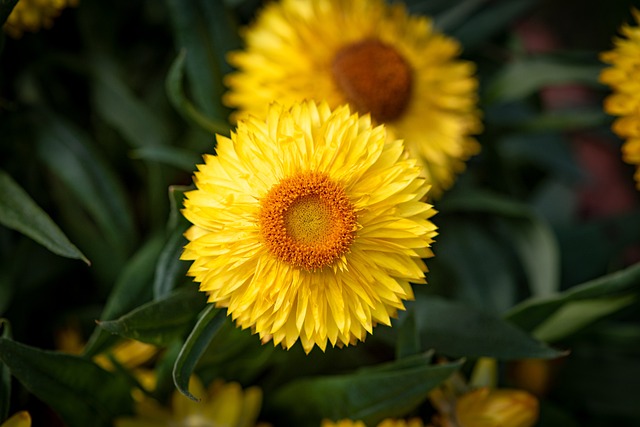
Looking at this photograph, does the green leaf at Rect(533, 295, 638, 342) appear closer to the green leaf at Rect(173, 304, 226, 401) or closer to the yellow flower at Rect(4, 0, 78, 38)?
the green leaf at Rect(173, 304, 226, 401)

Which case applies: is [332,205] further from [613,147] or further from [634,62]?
[613,147]

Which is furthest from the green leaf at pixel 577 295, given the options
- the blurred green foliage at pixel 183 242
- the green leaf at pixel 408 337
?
the green leaf at pixel 408 337

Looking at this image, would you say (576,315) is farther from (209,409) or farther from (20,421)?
(20,421)

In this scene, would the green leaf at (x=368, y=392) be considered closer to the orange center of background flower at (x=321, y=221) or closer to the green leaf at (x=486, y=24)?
the orange center of background flower at (x=321, y=221)

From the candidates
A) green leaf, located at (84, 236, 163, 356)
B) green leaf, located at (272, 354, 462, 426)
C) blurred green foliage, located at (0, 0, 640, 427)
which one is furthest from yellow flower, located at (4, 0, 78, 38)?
green leaf, located at (272, 354, 462, 426)

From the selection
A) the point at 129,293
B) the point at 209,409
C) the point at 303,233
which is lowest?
the point at 209,409

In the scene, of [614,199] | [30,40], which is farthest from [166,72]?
[614,199]

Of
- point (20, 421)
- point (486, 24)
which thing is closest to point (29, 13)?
point (20, 421)

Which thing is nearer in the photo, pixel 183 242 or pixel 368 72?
pixel 183 242
